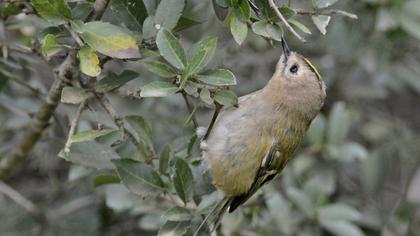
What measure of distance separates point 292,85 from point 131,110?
126 centimetres

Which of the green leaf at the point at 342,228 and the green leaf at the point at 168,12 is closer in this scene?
the green leaf at the point at 168,12

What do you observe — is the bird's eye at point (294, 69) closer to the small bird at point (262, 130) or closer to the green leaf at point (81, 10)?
the small bird at point (262, 130)

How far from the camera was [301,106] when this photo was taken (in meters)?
2.91

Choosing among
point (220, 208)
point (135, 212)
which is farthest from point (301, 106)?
point (135, 212)

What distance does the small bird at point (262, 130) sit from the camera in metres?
2.81

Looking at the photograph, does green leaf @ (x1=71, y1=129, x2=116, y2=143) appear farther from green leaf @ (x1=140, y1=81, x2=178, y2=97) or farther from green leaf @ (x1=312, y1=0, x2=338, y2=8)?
green leaf @ (x1=312, y1=0, x2=338, y2=8)

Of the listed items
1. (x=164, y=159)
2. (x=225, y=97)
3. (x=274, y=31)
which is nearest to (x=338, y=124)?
(x=164, y=159)

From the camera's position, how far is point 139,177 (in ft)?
8.25

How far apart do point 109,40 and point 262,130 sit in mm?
877

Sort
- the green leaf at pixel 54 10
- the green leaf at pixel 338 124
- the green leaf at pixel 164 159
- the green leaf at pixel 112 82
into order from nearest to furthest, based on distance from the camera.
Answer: the green leaf at pixel 54 10
the green leaf at pixel 112 82
the green leaf at pixel 164 159
the green leaf at pixel 338 124

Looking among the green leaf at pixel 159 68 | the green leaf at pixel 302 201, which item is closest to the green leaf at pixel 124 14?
the green leaf at pixel 159 68

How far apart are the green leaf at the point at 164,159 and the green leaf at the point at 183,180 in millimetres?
71

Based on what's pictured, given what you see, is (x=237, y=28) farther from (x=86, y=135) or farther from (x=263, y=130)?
(x=263, y=130)

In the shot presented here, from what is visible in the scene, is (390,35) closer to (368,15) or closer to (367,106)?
(368,15)
